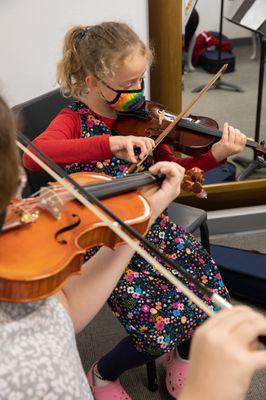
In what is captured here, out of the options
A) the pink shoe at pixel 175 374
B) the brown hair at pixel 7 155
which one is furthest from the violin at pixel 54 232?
the pink shoe at pixel 175 374

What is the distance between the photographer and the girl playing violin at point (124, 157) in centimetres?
117

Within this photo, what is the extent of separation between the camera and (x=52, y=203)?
31.7 inches

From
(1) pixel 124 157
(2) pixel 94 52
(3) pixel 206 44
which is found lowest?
(3) pixel 206 44

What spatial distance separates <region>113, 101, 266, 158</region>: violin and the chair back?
255 mm

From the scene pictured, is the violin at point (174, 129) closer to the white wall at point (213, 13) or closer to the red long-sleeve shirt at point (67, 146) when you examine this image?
the red long-sleeve shirt at point (67, 146)

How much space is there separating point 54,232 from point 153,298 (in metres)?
0.49

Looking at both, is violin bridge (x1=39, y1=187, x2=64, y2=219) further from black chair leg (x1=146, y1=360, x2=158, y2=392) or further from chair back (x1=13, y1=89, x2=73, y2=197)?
black chair leg (x1=146, y1=360, x2=158, y2=392)

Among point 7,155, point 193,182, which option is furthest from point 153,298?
point 7,155

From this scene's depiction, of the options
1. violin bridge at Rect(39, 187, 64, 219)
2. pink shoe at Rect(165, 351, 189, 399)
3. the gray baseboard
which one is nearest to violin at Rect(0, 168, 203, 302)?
violin bridge at Rect(39, 187, 64, 219)

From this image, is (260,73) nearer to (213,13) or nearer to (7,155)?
(213,13)

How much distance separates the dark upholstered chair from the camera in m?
1.35

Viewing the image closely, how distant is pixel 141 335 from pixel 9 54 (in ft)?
3.58

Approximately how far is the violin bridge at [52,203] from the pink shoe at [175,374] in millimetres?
779

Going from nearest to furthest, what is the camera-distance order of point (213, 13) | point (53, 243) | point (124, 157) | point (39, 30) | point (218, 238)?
point (53, 243) < point (124, 157) < point (39, 30) < point (218, 238) < point (213, 13)
